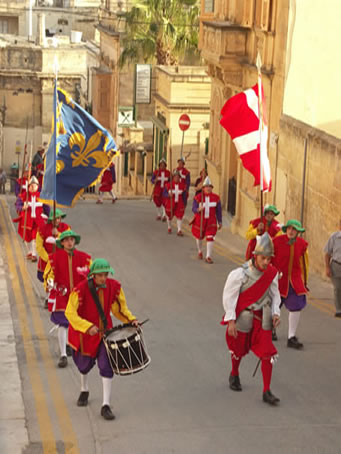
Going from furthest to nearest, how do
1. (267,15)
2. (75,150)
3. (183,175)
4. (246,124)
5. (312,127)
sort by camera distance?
(183,175) < (267,15) < (312,127) < (75,150) < (246,124)

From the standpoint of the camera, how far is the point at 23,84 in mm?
63906

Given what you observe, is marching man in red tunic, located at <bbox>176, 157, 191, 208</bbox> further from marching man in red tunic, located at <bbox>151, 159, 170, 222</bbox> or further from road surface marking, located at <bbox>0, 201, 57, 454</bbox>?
road surface marking, located at <bbox>0, 201, 57, 454</bbox>

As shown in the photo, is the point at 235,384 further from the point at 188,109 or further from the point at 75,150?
the point at 188,109

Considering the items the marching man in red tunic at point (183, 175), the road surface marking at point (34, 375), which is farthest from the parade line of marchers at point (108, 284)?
the marching man in red tunic at point (183, 175)

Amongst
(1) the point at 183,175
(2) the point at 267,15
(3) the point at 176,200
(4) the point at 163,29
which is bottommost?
(3) the point at 176,200

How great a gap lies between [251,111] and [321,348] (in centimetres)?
358

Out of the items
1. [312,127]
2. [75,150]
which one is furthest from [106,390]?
[312,127]

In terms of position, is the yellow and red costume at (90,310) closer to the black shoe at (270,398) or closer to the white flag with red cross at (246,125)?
the black shoe at (270,398)

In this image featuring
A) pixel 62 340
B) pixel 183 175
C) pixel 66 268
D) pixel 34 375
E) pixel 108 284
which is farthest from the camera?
pixel 183 175

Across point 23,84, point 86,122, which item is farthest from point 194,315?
point 23,84

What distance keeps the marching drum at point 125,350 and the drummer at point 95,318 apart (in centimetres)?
13

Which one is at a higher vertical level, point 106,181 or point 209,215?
point 209,215

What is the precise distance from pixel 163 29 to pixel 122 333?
3048cm

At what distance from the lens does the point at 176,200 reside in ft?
74.3
